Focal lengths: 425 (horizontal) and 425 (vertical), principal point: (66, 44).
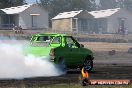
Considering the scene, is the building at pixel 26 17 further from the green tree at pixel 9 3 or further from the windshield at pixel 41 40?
the windshield at pixel 41 40

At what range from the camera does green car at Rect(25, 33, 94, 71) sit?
55.6 ft

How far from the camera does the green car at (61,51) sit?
16.9 m

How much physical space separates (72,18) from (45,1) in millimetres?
26738

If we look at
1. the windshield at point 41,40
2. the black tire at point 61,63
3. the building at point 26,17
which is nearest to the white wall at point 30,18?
the building at point 26,17

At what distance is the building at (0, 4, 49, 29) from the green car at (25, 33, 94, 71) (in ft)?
171

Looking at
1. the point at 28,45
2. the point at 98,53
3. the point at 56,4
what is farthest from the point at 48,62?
the point at 56,4

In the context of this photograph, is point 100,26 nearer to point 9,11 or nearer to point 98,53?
point 9,11

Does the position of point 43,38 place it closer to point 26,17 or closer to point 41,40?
point 41,40

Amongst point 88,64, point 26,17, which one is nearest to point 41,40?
point 88,64

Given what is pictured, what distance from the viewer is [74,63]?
18031mm

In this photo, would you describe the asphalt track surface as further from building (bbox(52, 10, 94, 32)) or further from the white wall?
building (bbox(52, 10, 94, 32))

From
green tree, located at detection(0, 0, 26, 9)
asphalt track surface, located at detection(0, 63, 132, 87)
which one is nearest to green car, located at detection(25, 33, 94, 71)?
asphalt track surface, located at detection(0, 63, 132, 87)

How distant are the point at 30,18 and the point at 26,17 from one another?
2.41 feet

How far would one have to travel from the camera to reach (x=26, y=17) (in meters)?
71.4
